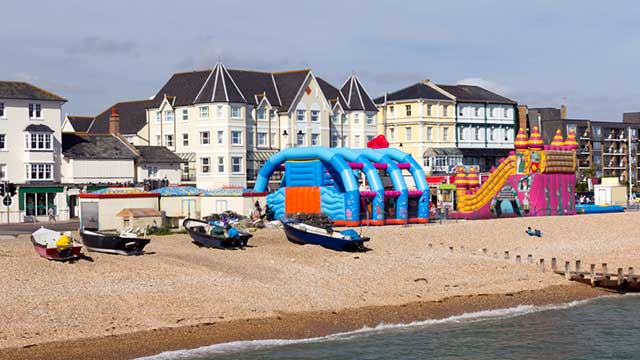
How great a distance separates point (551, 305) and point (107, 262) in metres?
18.8

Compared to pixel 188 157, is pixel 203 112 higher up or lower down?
higher up

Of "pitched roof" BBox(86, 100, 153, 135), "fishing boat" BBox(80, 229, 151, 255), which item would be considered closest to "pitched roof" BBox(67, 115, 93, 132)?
"pitched roof" BBox(86, 100, 153, 135)

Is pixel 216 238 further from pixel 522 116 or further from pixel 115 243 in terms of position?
pixel 522 116

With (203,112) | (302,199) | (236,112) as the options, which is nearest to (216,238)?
(302,199)

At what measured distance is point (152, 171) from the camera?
74.3 m

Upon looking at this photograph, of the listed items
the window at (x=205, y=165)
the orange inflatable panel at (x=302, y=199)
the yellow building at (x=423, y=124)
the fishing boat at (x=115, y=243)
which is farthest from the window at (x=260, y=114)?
the fishing boat at (x=115, y=243)

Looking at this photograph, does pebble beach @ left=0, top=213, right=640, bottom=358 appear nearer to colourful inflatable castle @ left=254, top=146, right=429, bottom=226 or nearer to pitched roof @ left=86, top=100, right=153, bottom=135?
colourful inflatable castle @ left=254, top=146, right=429, bottom=226

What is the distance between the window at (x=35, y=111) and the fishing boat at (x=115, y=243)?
29889 mm

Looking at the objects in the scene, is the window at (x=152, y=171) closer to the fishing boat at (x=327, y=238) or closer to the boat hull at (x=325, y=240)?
the boat hull at (x=325, y=240)

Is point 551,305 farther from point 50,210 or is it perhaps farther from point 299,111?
point 299,111

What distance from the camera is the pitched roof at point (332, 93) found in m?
87.6

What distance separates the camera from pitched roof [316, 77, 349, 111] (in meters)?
87.6

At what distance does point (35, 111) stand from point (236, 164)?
1783 centimetres

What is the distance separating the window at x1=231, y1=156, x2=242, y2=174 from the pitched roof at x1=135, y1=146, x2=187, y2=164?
4086 millimetres
